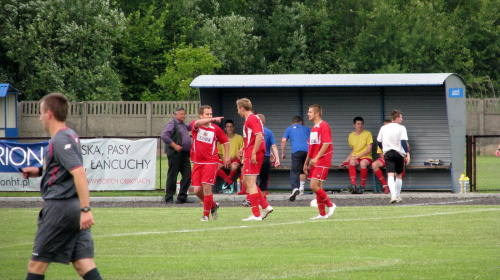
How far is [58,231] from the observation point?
6766 millimetres

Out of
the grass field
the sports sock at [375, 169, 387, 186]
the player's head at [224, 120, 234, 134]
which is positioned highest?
the player's head at [224, 120, 234, 134]

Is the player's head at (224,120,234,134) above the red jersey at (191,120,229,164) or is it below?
above

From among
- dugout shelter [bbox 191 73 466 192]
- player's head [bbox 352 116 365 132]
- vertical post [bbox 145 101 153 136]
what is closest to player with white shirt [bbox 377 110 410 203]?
dugout shelter [bbox 191 73 466 192]

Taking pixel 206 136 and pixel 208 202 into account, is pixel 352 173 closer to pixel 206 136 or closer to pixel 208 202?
pixel 206 136

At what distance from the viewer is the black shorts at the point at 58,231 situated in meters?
6.77

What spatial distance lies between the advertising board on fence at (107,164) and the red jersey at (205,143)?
24.3 ft

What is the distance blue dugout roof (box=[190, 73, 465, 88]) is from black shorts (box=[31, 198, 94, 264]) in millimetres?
14841

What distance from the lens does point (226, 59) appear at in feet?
156

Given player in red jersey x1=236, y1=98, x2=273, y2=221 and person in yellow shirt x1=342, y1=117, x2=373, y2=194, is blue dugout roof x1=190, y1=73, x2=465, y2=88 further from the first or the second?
player in red jersey x1=236, y1=98, x2=273, y2=221

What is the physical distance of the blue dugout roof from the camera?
2142cm

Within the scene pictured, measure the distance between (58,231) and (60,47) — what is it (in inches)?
1498

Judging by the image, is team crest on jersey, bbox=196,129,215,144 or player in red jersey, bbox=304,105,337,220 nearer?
player in red jersey, bbox=304,105,337,220

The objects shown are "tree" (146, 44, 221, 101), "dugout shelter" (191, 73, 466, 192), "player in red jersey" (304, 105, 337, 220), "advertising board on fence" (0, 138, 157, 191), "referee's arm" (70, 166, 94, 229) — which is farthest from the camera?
"tree" (146, 44, 221, 101)

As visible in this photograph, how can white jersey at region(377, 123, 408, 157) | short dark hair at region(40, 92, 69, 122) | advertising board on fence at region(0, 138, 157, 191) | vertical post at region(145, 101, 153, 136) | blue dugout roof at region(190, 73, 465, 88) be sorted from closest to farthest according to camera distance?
short dark hair at region(40, 92, 69, 122)
white jersey at region(377, 123, 408, 157)
blue dugout roof at region(190, 73, 465, 88)
advertising board on fence at region(0, 138, 157, 191)
vertical post at region(145, 101, 153, 136)
